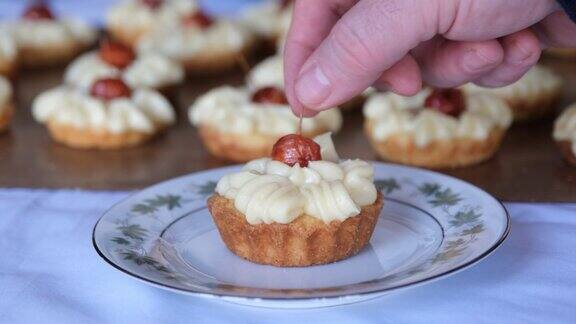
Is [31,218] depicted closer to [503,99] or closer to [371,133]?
[371,133]

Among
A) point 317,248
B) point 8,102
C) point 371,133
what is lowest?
point 317,248

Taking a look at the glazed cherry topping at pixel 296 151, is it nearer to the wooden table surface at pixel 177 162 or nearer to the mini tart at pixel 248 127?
the wooden table surface at pixel 177 162

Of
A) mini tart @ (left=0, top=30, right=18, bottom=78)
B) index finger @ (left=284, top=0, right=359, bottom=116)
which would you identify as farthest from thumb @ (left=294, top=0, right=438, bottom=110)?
mini tart @ (left=0, top=30, right=18, bottom=78)

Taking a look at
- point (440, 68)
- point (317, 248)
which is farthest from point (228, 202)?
point (440, 68)

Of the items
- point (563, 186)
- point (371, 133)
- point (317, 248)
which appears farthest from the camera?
point (371, 133)

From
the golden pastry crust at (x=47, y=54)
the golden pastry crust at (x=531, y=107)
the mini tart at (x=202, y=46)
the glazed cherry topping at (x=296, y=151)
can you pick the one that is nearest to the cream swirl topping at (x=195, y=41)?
the mini tart at (x=202, y=46)

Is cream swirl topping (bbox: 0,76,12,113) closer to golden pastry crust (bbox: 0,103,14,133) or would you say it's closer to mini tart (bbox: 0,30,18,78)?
golden pastry crust (bbox: 0,103,14,133)

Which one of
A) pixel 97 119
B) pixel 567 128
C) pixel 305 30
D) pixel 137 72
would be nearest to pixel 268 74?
pixel 137 72
